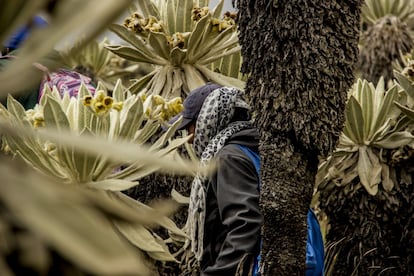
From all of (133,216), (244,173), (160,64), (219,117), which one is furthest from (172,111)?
(133,216)

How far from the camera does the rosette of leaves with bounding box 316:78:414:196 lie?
5.50 metres

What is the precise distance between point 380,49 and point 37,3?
6714 mm

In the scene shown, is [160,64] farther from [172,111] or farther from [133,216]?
[133,216]

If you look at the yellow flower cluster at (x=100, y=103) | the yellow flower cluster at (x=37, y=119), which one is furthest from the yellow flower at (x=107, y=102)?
the yellow flower cluster at (x=37, y=119)

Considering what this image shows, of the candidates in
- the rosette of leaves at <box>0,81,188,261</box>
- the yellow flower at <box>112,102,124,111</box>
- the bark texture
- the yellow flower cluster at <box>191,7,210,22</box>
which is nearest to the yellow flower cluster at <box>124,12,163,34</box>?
the yellow flower cluster at <box>191,7,210,22</box>

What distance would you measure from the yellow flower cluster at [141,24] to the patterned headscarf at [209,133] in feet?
3.63

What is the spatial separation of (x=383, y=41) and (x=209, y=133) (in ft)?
11.4

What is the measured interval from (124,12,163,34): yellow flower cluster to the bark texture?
1.63 meters

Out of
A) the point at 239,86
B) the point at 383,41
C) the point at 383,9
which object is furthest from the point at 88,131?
the point at 383,9

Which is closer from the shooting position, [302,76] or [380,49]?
[302,76]

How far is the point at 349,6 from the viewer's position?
161 inches

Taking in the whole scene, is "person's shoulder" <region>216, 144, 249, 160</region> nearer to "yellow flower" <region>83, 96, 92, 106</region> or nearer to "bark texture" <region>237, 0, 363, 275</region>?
"bark texture" <region>237, 0, 363, 275</region>

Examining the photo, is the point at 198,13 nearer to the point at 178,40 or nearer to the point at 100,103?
the point at 178,40

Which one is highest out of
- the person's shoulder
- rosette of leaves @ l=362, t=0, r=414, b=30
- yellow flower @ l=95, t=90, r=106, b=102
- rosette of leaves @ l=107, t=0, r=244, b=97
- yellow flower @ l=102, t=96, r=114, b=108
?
rosette of leaves @ l=362, t=0, r=414, b=30
